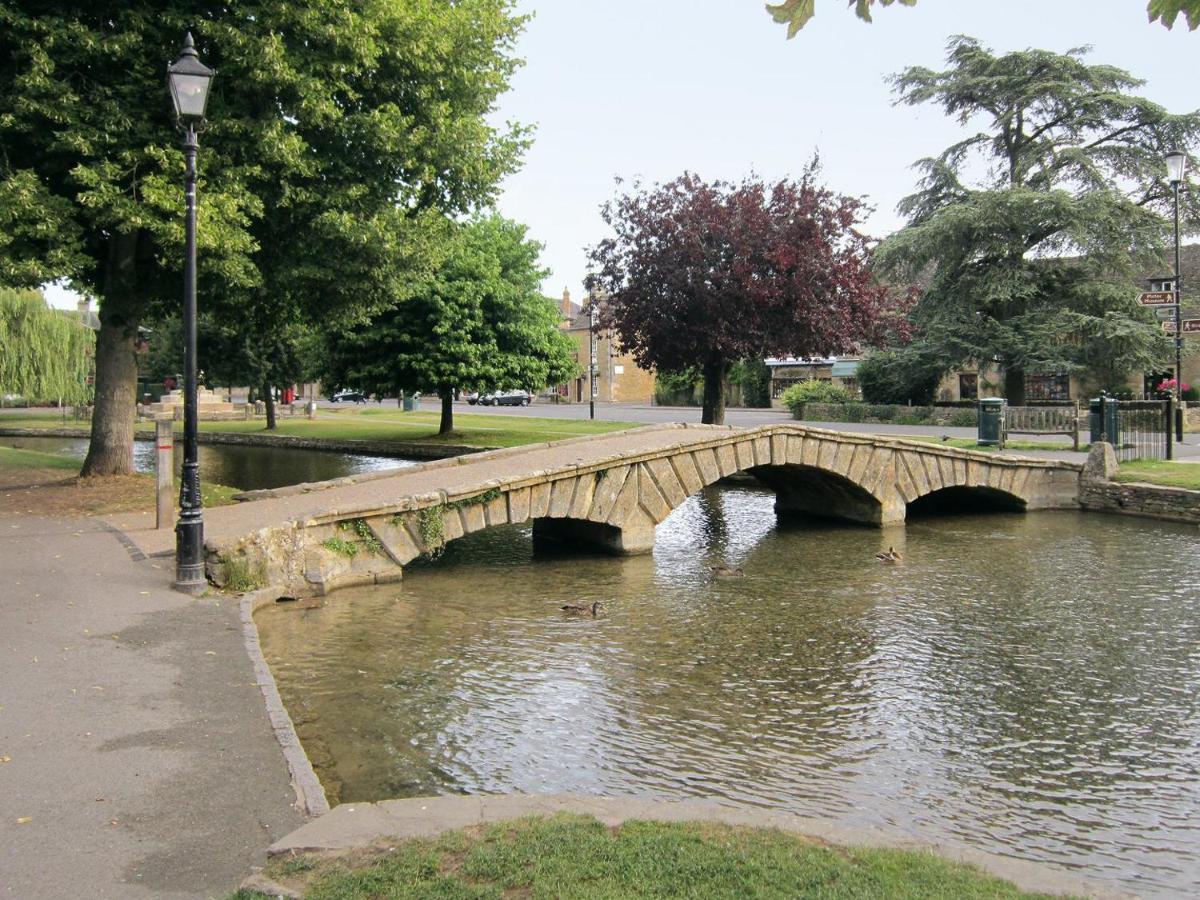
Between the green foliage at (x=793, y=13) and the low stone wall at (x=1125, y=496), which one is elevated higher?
the green foliage at (x=793, y=13)

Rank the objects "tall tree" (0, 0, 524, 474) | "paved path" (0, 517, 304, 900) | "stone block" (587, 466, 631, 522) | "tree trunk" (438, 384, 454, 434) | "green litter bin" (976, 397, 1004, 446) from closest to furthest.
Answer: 1. "paved path" (0, 517, 304, 900)
2. "tall tree" (0, 0, 524, 474)
3. "stone block" (587, 466, 631, 522)
4. "green litter bin" (976, 397, 1004, 446)
5. "tree trunk" (438, 384, 454, 434)

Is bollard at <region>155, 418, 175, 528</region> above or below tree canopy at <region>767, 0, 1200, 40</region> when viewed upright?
below

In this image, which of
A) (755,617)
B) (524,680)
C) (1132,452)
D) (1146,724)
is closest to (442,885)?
(524,680)

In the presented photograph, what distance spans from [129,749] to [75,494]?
12.3m

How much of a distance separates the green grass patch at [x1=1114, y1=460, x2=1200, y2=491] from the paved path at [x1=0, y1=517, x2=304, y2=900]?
1867 centimetres

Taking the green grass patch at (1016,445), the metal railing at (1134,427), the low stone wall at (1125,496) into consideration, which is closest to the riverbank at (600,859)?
the low stone wall at (1125,496)

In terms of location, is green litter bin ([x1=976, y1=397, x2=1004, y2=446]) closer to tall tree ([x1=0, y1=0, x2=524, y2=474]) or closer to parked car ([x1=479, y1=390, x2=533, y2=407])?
tall tree ([x1=0, y1=0, x2=524, y2=474])

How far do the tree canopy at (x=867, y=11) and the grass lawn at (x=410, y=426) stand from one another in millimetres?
26171

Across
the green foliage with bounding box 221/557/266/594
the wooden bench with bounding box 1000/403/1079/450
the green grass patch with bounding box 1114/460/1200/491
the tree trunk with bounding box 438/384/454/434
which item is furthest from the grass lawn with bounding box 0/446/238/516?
the wooden bench with bounding box 1000/403/1079/450

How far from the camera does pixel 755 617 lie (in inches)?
490

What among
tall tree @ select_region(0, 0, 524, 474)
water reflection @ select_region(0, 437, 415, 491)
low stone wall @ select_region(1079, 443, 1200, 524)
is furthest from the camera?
water reflection @ select_region(0, 437, 415, 491)

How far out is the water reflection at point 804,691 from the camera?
279 inches

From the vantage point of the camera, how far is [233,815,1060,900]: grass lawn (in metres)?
4.46

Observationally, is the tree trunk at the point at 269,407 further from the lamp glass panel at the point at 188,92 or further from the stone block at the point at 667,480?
the lamp glass panel at the point at 188,92
